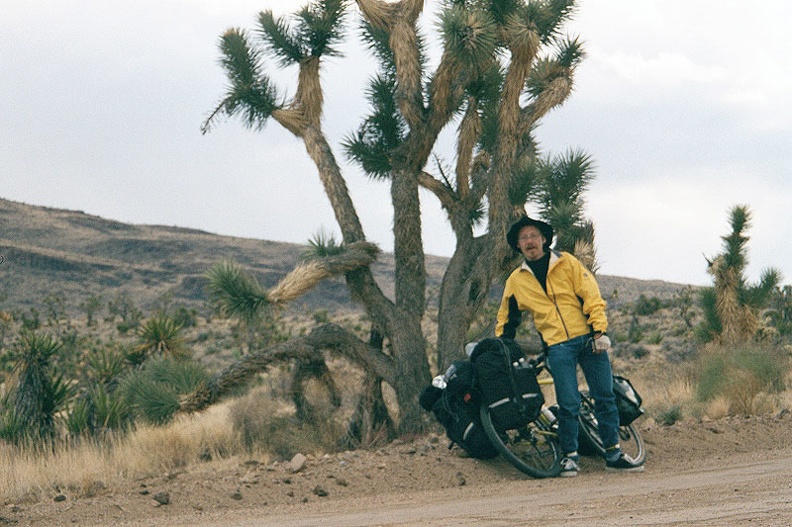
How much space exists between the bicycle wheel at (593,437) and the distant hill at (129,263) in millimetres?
45344

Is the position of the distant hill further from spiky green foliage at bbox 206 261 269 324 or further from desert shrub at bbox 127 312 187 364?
spiky green foliage at bbox 206 261 269 324

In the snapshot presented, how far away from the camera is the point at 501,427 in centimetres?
749

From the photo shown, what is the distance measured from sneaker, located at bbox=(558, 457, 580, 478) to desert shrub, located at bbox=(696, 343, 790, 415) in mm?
5711

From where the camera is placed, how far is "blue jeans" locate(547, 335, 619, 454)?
7.38m

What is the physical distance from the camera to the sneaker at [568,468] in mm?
7465

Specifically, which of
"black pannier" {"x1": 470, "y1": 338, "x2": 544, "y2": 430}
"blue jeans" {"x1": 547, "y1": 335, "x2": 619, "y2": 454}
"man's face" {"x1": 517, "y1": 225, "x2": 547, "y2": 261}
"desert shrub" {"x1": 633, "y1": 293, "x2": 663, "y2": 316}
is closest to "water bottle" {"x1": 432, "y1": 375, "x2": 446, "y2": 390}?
A: "black pannier" {"x1": 470, "y1": 338, "x2": 544, "y2": 430}

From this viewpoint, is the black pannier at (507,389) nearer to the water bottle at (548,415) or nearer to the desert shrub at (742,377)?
the water bottle at (548,415)

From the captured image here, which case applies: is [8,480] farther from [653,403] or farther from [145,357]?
[653,403]

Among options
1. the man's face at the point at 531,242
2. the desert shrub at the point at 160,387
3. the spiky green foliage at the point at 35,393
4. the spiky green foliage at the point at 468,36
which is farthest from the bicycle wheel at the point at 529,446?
the spiky green foliage at the point at 35,393

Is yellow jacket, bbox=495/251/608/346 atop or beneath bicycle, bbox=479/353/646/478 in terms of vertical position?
atop

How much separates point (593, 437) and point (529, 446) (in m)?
0.54

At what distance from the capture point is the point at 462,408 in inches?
303

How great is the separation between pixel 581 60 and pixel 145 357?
29.5 ft

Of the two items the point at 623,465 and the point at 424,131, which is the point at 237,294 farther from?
the point at 623,465
